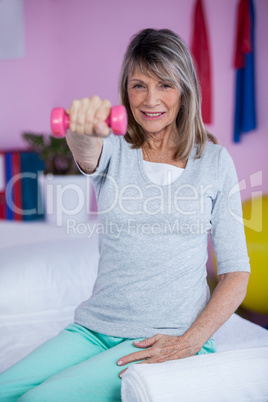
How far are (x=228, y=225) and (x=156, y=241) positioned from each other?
0.62ft

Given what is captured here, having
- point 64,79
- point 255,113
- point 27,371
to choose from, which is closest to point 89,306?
point 27,371

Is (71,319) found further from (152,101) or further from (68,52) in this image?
(68,52)

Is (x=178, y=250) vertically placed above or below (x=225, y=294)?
above

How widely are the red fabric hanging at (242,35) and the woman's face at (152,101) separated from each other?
1.27m

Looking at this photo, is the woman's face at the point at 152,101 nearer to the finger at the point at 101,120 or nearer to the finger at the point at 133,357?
the finger at the point at 101,120

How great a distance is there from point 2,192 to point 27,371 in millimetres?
1907

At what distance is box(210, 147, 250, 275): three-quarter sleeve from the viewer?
1.10 meters

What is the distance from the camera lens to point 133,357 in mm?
952

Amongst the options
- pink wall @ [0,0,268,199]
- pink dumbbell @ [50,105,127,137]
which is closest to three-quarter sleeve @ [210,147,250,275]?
pink dumbbell @ [50,105,127,137]

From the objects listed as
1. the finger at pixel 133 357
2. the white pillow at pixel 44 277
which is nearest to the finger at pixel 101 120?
A: the finger at pixel 133 357

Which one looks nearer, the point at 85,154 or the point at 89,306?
the point at 85,154

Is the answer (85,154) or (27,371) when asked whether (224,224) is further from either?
(27,371)

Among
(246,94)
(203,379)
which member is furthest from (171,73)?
(246,94)

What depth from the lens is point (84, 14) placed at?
117 inches
